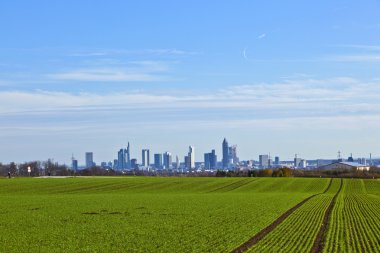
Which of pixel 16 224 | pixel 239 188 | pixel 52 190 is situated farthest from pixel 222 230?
pixel 239 188

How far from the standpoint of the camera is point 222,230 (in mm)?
39594

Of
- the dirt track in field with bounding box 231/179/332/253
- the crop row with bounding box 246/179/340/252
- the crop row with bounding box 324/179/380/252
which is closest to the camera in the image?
the dirt track in field with bounding box 231/179/332/253

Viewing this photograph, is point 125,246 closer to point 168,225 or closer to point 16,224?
point 168,225

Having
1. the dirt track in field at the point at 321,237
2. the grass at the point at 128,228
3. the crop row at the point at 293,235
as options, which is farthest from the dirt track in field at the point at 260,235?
the dirt track in field at the point at 321,237

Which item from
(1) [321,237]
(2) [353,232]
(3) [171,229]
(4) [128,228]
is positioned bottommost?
(2) [353,232]

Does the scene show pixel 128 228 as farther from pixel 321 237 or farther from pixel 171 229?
pixel 321 237

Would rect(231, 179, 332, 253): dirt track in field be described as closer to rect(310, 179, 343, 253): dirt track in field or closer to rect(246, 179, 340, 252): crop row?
rect(246, 179, 340, 252): crop row

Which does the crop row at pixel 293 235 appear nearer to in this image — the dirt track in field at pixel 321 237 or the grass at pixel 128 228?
the dirt track in field at pixel 321 237

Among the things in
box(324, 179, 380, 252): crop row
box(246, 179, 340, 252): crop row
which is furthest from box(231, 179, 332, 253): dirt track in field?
box(324, 179, 380, 252): crop row

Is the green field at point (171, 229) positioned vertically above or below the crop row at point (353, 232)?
above

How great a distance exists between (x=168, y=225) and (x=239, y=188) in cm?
8236

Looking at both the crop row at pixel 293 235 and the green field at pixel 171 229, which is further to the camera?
the green field at pixel 171 229

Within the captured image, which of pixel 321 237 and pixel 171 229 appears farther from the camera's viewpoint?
pixel 171 229

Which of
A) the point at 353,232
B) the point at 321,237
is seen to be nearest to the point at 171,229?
the point at 321,237
